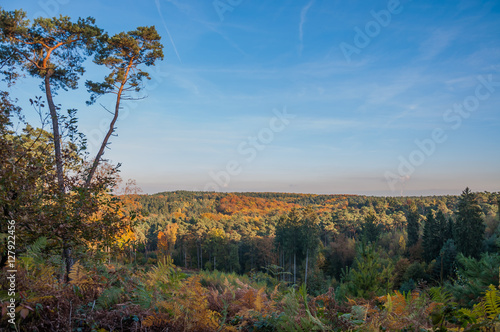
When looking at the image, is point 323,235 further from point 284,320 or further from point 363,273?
point 284,320

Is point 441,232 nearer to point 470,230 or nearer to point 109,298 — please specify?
point 470,230

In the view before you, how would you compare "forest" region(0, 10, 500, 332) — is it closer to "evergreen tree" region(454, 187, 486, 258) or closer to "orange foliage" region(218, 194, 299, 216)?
"evergreen tree" region(454, 187, 486, 258)

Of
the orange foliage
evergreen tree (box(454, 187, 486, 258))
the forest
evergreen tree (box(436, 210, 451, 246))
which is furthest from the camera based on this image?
the orange foliage

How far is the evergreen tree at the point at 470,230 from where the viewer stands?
1136 inches

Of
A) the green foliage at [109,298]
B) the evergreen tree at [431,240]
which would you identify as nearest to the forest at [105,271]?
the green foliage at [109,298]

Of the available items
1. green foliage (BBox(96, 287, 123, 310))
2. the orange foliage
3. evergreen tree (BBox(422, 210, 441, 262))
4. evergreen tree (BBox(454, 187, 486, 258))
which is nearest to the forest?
green foliage (BBox(96, 287, 123, 310))

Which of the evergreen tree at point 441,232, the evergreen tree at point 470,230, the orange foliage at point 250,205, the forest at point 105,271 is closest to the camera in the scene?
the forest at point 105,271

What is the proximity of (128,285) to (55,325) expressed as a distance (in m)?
0.89

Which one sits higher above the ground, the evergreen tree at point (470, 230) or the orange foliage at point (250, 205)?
the evergreen tree at point (470, 230)

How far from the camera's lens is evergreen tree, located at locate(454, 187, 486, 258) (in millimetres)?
28855

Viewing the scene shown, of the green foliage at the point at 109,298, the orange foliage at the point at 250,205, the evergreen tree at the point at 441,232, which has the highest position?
the green foliage at the point at 109,298

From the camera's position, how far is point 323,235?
71.2 m

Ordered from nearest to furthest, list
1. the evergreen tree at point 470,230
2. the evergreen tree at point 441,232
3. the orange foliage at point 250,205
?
the evergreen tree at point 470,230 < the evergreen tree at point 441,232 < the orange foliage at point 250,205

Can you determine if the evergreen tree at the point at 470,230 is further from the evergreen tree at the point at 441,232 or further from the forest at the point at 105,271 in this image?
the forest at the point at 105,271
